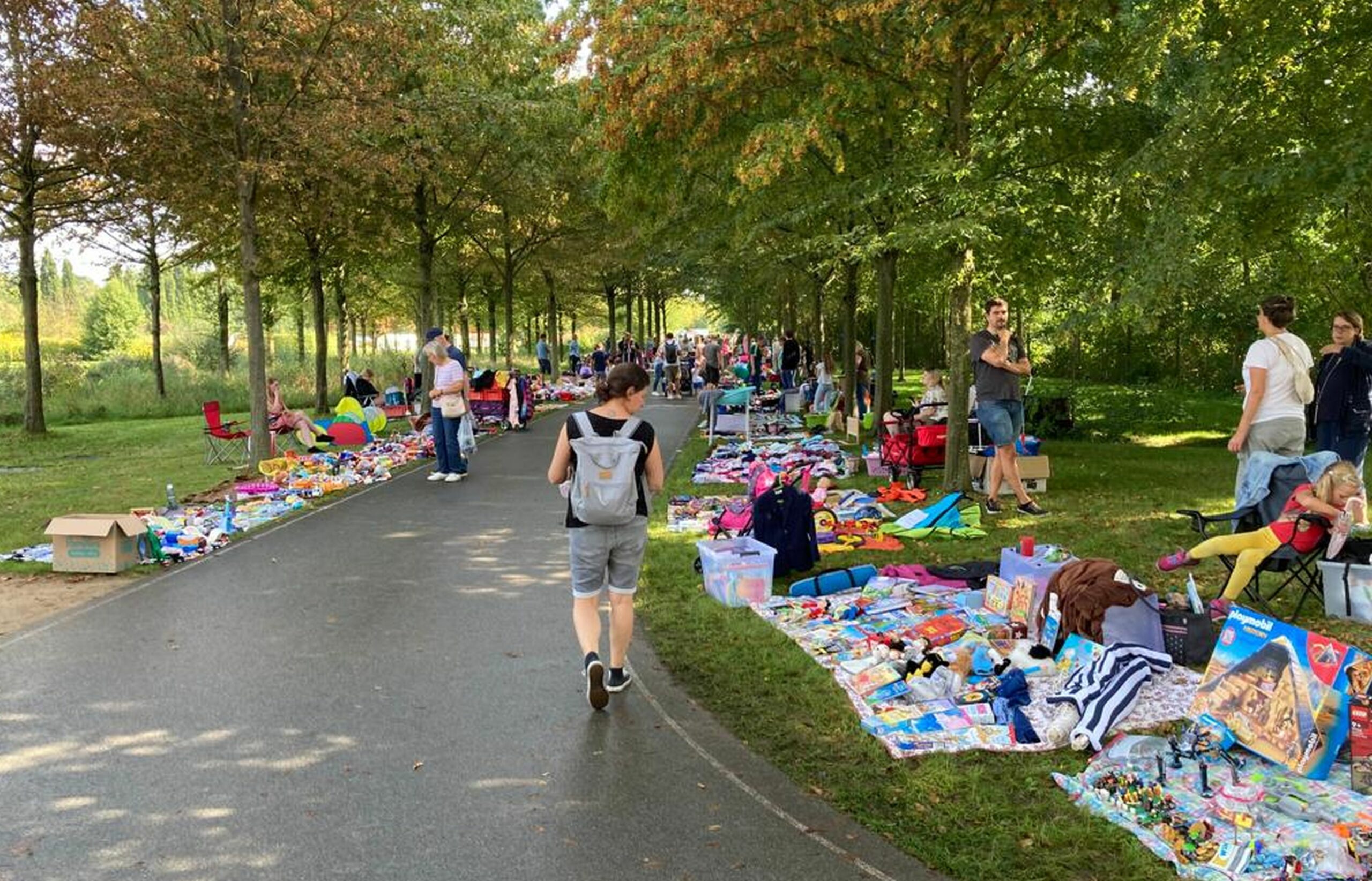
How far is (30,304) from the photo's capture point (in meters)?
18.7

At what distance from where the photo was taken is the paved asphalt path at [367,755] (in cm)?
372

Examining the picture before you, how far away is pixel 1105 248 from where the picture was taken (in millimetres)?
10883

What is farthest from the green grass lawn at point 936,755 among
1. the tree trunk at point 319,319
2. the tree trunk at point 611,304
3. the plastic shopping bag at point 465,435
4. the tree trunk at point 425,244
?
the tree trunk at point 611,304

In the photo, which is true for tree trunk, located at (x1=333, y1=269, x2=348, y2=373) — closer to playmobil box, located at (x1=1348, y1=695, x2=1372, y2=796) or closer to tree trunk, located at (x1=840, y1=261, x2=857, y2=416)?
tree trunk, located at (x1=840, y1=261, x2=857, y2=416)

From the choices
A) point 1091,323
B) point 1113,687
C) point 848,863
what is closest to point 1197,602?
point 1113,687

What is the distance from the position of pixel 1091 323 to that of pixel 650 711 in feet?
20.7

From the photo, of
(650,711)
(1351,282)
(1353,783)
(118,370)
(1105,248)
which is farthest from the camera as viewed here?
(118,370)

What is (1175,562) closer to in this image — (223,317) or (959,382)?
(959,382)

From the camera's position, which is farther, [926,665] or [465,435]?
[465,435]

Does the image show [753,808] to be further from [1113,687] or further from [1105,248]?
[1105,248]

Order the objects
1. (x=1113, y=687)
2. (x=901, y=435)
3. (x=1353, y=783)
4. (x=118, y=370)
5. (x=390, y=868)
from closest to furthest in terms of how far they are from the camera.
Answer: (x=390, y=868) → (x=1353, y=783) → (x=1113, y=687) → (x=901, y=435) → (x=118, y=370)

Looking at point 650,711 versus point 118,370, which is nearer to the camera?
point 650,711

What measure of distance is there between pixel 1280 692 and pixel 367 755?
4.17 m

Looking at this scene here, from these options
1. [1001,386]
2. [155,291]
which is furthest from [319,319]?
[1001,386]
